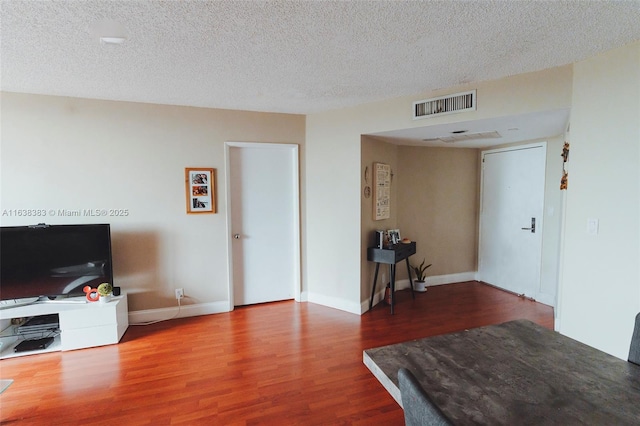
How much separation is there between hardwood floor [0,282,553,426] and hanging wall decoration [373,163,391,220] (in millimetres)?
1158

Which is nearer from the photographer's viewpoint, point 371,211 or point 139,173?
point 139,173

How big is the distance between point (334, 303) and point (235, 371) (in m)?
1.58

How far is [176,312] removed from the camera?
3525mm

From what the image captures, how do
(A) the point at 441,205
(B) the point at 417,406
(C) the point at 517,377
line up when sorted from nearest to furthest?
(B) the point at 417,406 → (C) the point at 517,377 → (A) the point at 441,205

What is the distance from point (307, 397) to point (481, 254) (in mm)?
3633

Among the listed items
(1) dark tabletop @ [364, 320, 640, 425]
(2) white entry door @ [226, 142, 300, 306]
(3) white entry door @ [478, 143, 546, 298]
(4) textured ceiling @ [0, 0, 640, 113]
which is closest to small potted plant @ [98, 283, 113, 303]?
(2) white entry door @ [226, 142, 300, 306]

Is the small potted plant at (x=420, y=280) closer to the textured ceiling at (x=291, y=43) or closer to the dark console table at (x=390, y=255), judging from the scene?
the dark console table at (x=390, y=255)

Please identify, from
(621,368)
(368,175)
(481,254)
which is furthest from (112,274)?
(481,254)

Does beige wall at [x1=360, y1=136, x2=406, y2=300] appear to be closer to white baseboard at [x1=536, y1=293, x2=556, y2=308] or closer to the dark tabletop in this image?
white baseboard at [x1=536, y1=293, x2=556, y2=308]

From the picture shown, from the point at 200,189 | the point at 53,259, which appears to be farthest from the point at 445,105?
the point at 53,259

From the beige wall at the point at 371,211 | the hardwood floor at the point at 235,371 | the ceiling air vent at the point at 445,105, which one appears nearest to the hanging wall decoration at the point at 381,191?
the beige wall at the point at 371,211

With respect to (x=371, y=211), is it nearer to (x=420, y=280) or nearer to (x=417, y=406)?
(x=420, y=280)

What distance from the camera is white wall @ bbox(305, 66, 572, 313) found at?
331 centimetres

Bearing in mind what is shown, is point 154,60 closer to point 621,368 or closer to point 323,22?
point 323,22
